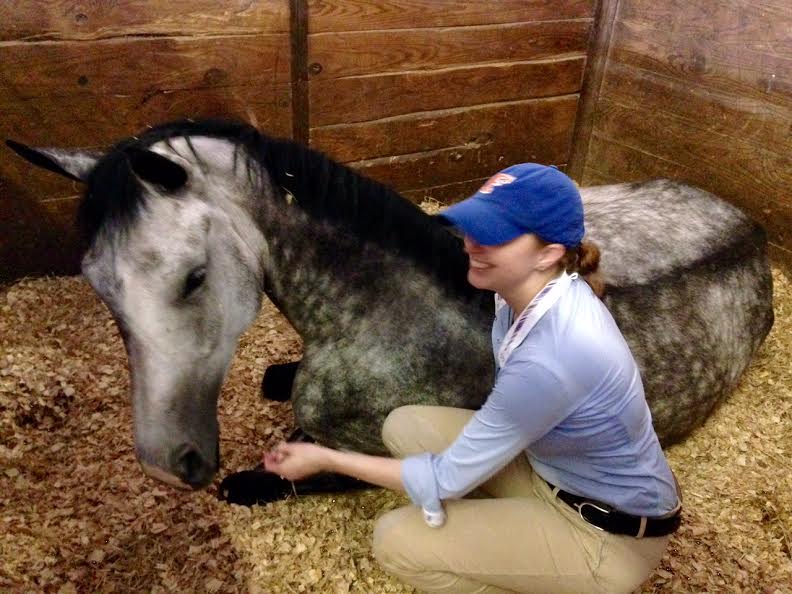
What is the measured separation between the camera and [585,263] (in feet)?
5.24

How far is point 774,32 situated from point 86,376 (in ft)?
13.0

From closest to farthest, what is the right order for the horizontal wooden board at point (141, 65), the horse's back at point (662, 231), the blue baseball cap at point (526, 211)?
the blue baseball cap at point (526, 211)
the horse's back at point (662, 231)
the horizontal wooden board at point (141, 65)

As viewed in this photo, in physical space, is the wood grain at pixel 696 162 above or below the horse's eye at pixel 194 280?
below

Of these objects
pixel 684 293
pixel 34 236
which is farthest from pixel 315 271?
pixel 34 236

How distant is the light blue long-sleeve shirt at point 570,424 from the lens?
1.44 m

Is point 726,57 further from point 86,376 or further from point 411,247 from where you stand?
point 86,376

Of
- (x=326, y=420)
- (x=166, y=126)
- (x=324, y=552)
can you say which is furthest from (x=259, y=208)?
(x=324, y=552)

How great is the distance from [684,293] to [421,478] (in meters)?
1.48

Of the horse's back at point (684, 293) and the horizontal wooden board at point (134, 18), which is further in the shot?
the horizontal wooden board at point (134, 18)

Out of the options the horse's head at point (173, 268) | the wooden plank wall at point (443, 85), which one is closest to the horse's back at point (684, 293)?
the horse's head at point (173, 268)

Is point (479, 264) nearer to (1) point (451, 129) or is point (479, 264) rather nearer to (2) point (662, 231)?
(2) point (662, 231)

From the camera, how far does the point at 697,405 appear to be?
259 centimetres

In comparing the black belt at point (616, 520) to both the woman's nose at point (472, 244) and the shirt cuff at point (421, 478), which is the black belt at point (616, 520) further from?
the woman's nose at point (472, 244)

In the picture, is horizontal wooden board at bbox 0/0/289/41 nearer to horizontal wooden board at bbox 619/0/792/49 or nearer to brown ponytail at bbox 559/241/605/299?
horizontal wooden board at bbox 619/0/792/49
